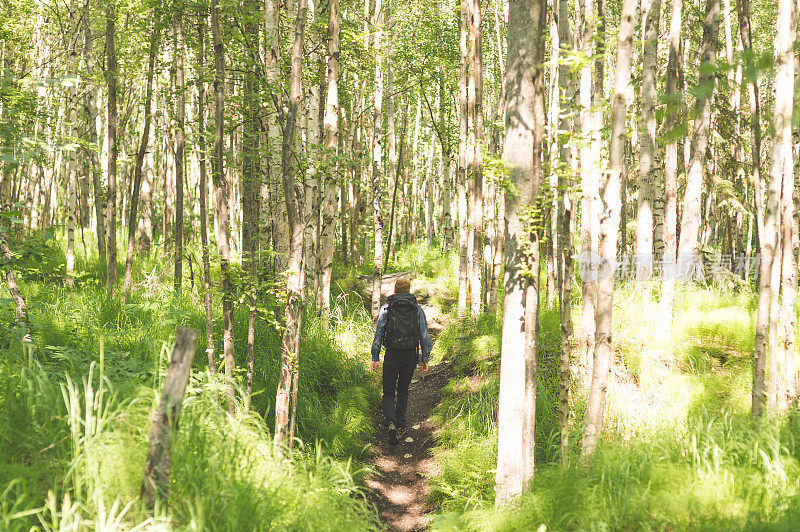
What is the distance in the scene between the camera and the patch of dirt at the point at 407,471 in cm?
462

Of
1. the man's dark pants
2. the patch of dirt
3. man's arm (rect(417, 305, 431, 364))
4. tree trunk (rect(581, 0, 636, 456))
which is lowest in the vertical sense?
the patch of dirt

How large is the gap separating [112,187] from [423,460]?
6.27 meters

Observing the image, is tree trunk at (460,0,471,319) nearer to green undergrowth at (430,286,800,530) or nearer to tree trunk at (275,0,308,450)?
green undergrowth at (430,286,800,530)

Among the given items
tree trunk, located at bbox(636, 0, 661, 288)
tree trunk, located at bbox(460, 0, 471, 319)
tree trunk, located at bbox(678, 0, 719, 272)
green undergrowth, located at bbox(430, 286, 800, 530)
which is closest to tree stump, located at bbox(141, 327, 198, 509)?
green undergrowth, located at bbox(430, 286, 800, 530)

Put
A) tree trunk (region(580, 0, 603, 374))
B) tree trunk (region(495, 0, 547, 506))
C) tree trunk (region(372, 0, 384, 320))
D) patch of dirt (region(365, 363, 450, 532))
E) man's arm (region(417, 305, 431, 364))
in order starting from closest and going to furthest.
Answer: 1. tree trunk (region(495, 0, 547, 506))
2. tree trunk (region(580, 0, 603, 374))
3. patch of dirt (region(365, 363, 450, 532))
4. man's arm (region(417, 305, 431, 364))
5. tree trunk (region(372, 0, 384, 320))

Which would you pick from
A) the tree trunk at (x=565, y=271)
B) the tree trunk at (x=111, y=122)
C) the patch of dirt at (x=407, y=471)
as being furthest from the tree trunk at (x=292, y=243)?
the tree trunk at (x=111, y=122)

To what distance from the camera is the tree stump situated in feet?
7.73

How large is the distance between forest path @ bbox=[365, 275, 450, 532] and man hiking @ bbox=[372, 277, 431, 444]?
28 centimetres

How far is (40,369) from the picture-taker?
10.1 ft

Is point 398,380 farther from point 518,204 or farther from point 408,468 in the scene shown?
point 518,204

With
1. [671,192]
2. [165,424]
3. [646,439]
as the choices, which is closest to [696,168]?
[671,192]

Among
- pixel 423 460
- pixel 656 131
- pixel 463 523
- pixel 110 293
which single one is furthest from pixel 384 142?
pixel 463 523

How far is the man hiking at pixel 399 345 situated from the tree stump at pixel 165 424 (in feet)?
12.3

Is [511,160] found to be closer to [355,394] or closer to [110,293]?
[355,394]
